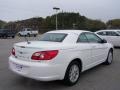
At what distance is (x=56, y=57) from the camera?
4234 mm

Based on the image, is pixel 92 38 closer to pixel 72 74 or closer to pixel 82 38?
pixel 82 38

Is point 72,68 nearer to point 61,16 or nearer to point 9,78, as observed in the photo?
point 9,78

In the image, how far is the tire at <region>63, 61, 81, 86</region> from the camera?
181 inches

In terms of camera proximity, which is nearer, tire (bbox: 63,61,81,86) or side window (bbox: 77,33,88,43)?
tire (bbox: 63,61,81,86)

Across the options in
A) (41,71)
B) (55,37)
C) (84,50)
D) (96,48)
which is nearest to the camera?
(41,71)

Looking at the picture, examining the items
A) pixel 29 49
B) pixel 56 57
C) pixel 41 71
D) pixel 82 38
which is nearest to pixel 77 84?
pixel 56 57

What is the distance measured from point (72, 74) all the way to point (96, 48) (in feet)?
5.24

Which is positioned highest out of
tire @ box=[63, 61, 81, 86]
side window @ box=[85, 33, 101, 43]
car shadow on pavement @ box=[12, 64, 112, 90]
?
side window @ box=[85, 33, 101, 43]

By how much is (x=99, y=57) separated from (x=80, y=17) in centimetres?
6617

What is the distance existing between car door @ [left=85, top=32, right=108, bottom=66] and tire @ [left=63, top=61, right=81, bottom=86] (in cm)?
98

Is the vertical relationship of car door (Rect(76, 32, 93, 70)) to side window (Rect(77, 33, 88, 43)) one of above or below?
below

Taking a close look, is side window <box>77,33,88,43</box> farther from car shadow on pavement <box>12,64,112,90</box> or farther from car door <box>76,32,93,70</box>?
car shadow on pavement <box>12,64,112,90</box>

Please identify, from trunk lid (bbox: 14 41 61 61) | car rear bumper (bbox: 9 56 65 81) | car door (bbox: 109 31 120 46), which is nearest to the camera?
car rear bumper (bbox: 9 56 65 81)

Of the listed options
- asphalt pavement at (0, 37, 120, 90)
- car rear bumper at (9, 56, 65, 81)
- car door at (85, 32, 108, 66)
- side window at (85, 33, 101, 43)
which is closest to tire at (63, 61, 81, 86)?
asphalt pavement at (0, 37, 120, 90)
